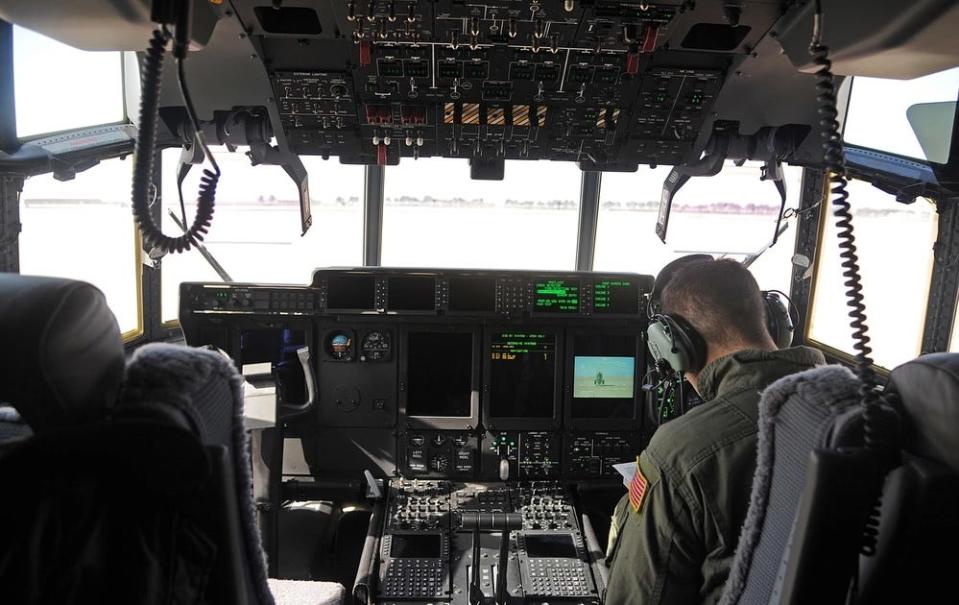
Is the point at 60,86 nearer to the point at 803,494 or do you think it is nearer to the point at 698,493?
the point at 698,493

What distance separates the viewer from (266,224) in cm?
392

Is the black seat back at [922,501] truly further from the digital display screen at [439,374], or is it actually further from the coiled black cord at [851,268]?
the digital display screen at [439,374]

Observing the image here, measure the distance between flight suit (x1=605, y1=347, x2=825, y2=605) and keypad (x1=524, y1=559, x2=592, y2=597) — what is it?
0.87 m

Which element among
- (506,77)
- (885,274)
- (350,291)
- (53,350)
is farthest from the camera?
(885,274)

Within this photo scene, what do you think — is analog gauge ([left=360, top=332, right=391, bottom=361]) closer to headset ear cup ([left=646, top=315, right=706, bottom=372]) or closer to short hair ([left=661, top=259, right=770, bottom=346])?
headset ear cup ([left=646, top=315, right=706, bottom=372])

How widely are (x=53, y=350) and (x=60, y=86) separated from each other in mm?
2321

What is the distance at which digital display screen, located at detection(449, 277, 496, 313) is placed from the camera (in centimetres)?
284

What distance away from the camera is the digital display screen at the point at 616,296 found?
287cm

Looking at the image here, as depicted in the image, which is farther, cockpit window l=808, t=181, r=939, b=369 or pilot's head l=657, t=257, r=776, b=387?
cockpit window l=808, t=181, r=939, b=369

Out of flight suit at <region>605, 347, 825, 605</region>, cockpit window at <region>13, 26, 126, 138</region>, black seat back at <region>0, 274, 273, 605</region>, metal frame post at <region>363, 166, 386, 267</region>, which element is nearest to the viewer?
black seat back at <region>0, 274, 273, 605</region>

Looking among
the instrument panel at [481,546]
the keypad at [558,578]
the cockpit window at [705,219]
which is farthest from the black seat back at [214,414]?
the cockpit window at [705,219]

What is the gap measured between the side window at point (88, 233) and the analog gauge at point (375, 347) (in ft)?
3.34

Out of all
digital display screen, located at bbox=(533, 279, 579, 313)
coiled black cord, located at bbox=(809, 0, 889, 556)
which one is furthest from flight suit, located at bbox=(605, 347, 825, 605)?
digital display screen, located at bbox=(533, 279, 579, 313)

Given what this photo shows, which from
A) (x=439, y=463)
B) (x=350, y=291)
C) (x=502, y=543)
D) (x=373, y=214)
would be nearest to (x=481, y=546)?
(x=502, y=543)
